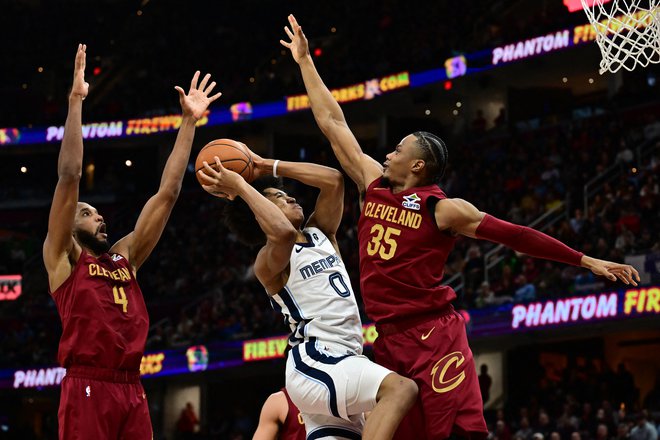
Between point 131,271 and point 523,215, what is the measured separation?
15.0 m

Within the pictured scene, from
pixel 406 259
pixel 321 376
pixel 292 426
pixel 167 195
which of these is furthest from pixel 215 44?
pixel 321 376

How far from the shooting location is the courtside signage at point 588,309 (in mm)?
15992

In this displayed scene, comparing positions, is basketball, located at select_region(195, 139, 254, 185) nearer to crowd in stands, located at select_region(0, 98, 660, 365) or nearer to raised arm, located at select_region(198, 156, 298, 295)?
raised arm, located at select_region(198, 156, 298, 295)

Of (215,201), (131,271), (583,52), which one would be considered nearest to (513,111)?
(583,52)

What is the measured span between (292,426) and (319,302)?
129 centimetres

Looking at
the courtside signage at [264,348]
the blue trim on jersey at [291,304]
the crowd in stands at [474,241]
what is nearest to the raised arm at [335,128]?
the blue trim on jersey at [291,304]

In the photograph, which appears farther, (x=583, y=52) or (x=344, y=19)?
(x=344, y=19)

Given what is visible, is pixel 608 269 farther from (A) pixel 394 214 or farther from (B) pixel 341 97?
(B) pixel 341 97

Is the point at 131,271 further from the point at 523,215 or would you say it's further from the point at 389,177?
the point at 523,215

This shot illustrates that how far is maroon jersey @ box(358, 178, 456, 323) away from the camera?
5.61 meters

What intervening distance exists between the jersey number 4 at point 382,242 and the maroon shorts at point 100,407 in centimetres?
163

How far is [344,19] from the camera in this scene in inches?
1201

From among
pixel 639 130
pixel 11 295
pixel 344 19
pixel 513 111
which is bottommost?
pixel 11 295

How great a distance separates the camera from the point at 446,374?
5500mm
